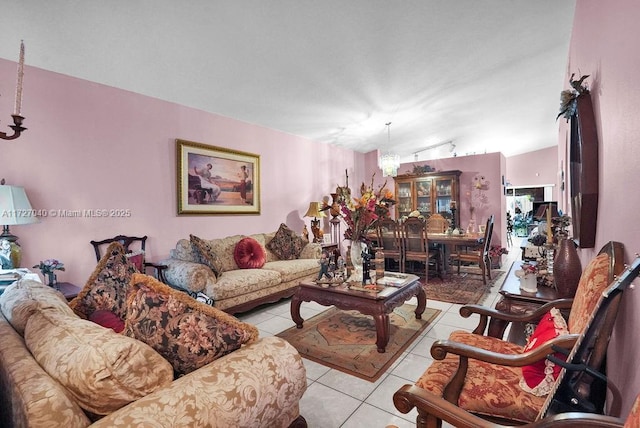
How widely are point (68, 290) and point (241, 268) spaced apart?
1.70 metres

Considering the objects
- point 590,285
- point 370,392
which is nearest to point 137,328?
point 370,392

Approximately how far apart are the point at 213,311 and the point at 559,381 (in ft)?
3.79

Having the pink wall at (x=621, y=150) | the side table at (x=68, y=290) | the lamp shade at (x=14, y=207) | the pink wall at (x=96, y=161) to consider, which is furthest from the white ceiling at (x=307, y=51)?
the side table at (x=68, y=290)

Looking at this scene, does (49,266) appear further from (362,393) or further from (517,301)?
(517,301)

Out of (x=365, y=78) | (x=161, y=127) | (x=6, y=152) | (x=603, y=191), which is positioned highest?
(x=365, y=78)

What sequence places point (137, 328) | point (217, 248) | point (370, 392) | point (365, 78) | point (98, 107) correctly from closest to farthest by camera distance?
point (137, 328) < point (370, 392) < point (98, 107) < point (365, 78) < point (217, 248)

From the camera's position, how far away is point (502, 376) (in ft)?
4.25

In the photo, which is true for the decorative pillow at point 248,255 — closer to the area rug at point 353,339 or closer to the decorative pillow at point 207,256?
the decorative pillow at point 207,256

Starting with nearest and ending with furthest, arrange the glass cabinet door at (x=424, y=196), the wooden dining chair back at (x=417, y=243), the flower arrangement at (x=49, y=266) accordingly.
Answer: the flower arrangement at (x=49, y=266) < the wooden dining chair back at (x=417, y=243) < the glass cabinet door at (x=424, y=196)

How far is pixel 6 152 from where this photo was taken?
2.54m

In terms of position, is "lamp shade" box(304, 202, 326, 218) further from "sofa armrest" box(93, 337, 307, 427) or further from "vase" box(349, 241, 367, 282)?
"sofa armrest" box(93, 337, 307, 427)

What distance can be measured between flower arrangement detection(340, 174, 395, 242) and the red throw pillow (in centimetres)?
195

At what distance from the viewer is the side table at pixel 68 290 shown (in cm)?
238

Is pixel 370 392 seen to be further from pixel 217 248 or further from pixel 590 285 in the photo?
pixel 217 248
